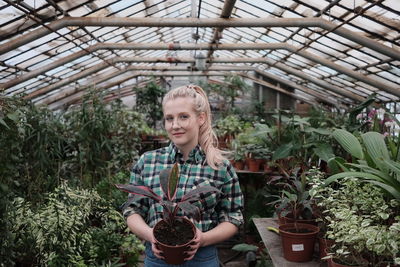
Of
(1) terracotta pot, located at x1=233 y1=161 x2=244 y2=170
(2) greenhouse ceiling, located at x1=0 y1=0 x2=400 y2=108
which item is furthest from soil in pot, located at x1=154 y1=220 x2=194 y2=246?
(1) terracotta pot, located at x1=233 y1=161 x2=244 y2=170

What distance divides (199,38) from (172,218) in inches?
323

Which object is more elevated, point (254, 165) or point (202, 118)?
point (202, 118)

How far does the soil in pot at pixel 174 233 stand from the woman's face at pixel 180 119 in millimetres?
298

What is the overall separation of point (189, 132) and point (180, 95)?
0.47 ft

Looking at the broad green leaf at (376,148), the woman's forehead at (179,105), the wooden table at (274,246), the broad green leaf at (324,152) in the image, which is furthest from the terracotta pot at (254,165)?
the woman's forehead at (179,105)

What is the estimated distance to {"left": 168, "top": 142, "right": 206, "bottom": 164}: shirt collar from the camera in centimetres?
149

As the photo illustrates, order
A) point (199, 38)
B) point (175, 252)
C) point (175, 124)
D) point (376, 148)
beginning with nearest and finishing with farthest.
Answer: point (175, 252) < point (175, 124) < point (376, 148) < point (199, 38)

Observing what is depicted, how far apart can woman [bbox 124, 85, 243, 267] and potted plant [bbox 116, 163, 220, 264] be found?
0.07 metres

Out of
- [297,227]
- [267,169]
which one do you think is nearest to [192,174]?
[297,227]

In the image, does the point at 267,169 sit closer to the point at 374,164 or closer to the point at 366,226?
the point at 374,164

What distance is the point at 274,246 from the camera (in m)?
2.13

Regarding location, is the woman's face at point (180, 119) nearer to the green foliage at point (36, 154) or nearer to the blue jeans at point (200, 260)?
the blue jeans at point (200, 260)

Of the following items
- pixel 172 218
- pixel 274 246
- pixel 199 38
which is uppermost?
pixel 199 38

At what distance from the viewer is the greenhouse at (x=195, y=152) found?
1452 mm
